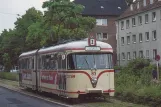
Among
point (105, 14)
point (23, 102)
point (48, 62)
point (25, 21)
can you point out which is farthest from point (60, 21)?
point (105, 14)

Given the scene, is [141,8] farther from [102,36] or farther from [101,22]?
[101,22]

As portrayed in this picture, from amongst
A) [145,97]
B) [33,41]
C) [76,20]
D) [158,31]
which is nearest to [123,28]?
[158,31]

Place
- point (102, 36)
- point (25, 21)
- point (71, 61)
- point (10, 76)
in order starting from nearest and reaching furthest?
point (71, 61)
point (10, 76)
point (25, 21)
point (102, 36)

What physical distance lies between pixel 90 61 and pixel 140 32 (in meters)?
51.5

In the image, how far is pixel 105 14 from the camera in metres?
92.2

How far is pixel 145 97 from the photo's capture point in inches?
717

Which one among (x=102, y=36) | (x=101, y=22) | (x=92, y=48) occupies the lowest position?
(x=92, y=48)

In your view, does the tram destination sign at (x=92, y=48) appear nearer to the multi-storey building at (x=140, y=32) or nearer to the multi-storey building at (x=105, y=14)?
the multi-storey building at (x=140, y=32)

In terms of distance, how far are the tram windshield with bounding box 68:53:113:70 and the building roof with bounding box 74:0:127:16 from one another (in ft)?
232

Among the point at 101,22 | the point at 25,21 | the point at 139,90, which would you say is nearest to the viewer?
the point at 139,90

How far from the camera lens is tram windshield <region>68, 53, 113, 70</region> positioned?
21109 mm

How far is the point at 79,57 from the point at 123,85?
3.31 meters

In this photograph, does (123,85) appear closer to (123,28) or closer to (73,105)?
(73,105)

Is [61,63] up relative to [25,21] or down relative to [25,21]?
down
